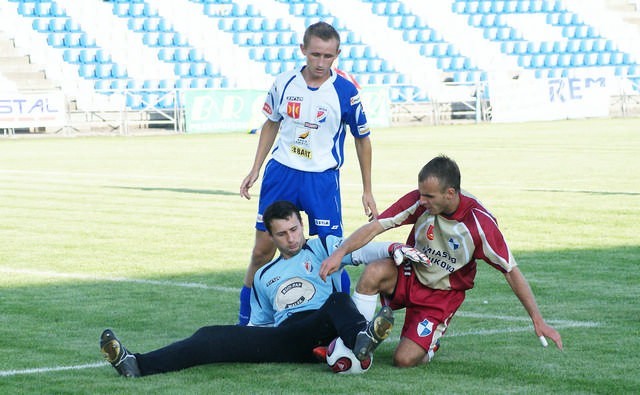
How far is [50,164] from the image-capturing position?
2300 cm

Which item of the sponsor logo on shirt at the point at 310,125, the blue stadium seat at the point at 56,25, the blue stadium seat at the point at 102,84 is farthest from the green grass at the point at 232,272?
the blue stadium seat at the point at 56,25

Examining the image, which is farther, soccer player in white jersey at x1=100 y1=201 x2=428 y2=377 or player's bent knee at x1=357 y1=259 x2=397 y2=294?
player's bent knee at x1=357 y1=259 x2=397 y2=294

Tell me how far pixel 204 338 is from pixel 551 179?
12768 millimetres

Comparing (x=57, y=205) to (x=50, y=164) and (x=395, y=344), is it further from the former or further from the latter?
(x=395, y=344)

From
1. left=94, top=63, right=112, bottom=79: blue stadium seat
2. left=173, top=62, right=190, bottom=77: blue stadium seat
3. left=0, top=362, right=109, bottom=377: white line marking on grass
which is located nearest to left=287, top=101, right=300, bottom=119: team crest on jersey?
left=0, top=362, right=109, bottom=377: white line marking on grass

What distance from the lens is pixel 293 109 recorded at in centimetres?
758

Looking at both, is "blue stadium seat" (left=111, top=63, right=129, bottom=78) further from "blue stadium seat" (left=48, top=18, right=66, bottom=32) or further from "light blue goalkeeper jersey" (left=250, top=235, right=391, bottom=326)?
"light blue goalkeeper jersey" (left=250, top=235, right=391, bottom=326)

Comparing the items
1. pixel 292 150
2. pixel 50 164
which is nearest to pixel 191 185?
pixel 50 164

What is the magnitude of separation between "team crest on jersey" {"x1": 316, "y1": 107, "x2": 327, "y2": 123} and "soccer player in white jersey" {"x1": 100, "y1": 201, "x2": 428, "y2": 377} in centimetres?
90

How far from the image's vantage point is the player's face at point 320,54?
23.5ft

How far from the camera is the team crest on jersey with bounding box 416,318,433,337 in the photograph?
6289 millimetres

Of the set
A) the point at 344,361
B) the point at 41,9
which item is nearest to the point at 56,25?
the point at 41,9

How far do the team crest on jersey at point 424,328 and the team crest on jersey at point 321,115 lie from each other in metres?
1.71

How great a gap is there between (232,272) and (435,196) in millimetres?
4147
